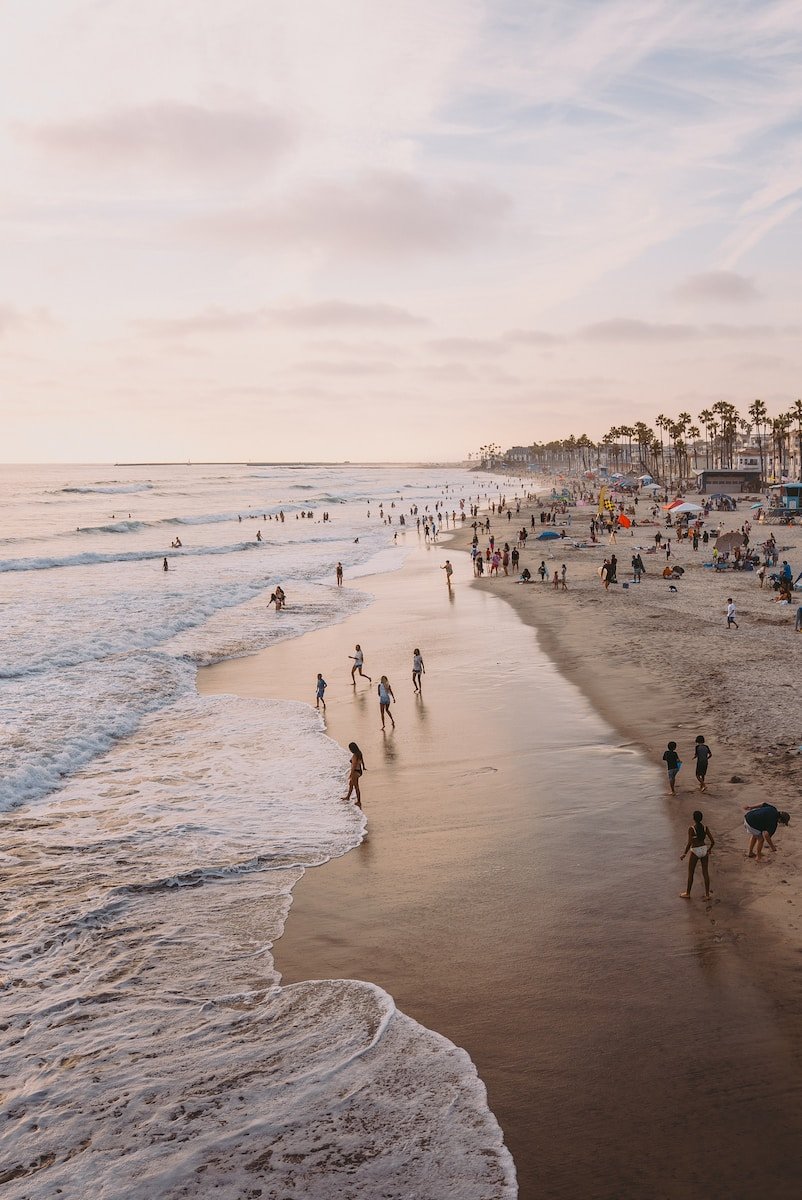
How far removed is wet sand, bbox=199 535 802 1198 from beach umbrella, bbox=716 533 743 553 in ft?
95.7

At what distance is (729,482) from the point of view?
9412 centimetres

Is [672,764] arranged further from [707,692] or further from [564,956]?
[707,692]

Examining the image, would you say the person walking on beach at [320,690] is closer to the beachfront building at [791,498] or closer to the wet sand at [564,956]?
the wet sand at [564,956]

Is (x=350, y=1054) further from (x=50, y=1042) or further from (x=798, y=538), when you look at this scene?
(x=798, y=538)

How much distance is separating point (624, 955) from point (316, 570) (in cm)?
4363

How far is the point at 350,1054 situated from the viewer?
26.8 ft

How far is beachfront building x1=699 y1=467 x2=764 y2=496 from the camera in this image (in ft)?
309

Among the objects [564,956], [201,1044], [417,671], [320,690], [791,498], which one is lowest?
[201,1044]

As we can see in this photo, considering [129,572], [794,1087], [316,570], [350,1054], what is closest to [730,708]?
[794,1087]

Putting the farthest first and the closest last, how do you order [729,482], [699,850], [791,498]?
[729,482] → [791,498] → [699,850]

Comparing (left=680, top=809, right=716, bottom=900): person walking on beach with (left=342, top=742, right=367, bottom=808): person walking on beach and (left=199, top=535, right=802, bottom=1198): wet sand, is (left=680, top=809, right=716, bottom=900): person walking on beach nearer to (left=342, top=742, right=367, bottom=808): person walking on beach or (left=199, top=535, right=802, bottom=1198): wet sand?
(left=199, top=535, right=802, bottom=1198): wet sand

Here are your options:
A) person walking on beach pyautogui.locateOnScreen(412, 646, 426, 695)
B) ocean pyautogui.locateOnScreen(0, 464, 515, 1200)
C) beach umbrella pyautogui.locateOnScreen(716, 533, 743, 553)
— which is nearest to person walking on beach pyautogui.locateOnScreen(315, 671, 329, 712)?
ocean pyautogui.locateOnScreen(0, 464, 515, 1200)

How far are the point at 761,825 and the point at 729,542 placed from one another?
35.5 metres

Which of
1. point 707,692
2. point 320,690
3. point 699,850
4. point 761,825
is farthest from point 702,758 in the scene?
point 320,690
